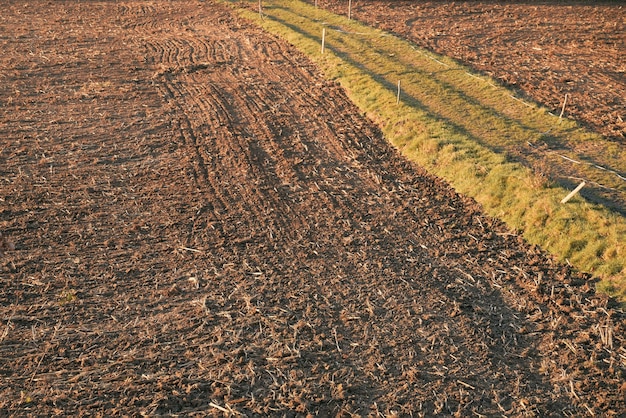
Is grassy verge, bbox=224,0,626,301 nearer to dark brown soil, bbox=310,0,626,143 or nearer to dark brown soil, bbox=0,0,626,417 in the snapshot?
dark brown soil, bbox=0,0,626,417

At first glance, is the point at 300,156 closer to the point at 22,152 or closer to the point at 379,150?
the point at 379,150

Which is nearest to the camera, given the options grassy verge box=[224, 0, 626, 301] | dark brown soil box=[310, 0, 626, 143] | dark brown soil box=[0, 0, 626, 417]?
dark brown soil box=[0, 0, 626, 417]

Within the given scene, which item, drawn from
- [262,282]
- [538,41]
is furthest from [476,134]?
[538,41]

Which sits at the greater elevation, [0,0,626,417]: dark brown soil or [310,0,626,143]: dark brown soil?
[310,0,626,143]: dark brown soil


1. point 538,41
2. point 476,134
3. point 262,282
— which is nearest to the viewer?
point 262,282

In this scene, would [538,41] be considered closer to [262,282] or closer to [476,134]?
[476,134]

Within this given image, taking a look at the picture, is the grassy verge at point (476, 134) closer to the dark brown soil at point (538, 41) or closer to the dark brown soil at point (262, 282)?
the dark brown soil at point (262, 282)

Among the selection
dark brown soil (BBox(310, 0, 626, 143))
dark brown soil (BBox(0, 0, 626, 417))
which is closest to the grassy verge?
dark brown soil (BBox(0, 0, 626, 417))
